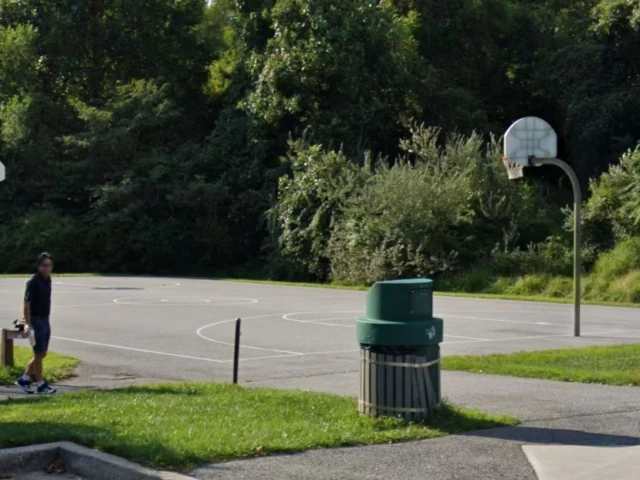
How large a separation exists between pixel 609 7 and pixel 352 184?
1363 cm

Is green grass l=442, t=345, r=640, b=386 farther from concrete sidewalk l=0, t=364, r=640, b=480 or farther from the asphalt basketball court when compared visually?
the asphalt basketball court

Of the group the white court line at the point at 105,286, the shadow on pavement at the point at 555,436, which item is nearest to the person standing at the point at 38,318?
the shadow on pavement at the point at 555,436

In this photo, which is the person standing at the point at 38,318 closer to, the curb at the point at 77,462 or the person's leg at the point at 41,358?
the person's leg at the point at 41,358

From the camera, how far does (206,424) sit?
10016mm

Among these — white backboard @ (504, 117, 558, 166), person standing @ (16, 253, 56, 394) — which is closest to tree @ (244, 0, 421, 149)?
white backboard @ (504, 117, 558, 166)

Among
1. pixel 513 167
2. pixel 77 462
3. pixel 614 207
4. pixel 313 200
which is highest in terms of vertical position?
pixel 513 167

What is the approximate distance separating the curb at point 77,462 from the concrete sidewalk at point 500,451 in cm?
52

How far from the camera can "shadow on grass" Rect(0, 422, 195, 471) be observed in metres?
8.55

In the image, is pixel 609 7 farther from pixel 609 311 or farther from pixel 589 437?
pixel 589 437

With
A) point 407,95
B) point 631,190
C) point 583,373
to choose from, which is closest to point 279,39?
point 407,95

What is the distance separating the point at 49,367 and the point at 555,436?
8.77m

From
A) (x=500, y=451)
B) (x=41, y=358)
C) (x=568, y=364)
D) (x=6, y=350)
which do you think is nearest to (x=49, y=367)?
(x=6, y=350)

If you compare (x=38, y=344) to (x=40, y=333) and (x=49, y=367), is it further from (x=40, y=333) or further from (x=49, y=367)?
(x=49, y=367)

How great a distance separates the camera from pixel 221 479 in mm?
8133
